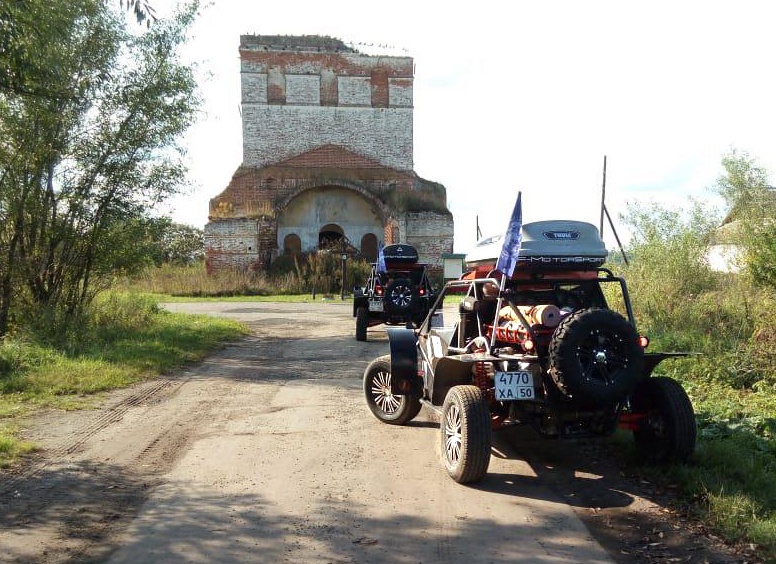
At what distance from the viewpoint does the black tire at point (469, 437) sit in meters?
5.27

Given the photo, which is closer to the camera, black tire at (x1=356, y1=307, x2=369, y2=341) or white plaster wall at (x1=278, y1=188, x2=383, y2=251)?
black tire at (x1=356, y1=307, x2=369, y2=341)

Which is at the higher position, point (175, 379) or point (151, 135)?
point (151, 135)

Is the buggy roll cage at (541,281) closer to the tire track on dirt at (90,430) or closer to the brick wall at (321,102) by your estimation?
the tire track on dirt at (90,430)

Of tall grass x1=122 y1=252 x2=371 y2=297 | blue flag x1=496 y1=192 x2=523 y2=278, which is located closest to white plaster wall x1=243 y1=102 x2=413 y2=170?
tall grass x1=122 y1=252 x2=371 y2=297

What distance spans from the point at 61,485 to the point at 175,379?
17.0 ft

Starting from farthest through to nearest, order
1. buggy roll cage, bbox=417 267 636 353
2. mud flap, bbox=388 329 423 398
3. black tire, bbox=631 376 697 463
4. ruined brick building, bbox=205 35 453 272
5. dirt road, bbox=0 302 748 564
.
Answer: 1. ruined brick building, bbox=205 35 453 272
2. mud flap, bbox=388 329 423 398
3. buggy roll cage, bbox=417 267 636 353
4. black tire, bbox=631 376 697 463
5. dirt road, bbox=0 302 748 564

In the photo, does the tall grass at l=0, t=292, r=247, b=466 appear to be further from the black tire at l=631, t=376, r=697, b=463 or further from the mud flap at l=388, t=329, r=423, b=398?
the black tire at l=631, t=376, r=697, b=463

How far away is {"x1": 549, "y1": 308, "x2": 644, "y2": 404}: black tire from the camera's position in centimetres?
508

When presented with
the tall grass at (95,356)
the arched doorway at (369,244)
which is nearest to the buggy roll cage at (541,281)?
the tall grass at (95,356)

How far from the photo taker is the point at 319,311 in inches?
982

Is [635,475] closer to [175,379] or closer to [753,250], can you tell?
[753,250]

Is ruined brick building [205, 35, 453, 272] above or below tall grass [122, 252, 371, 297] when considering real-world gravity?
above

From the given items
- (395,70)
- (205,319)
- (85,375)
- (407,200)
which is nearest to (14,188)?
(85,375)

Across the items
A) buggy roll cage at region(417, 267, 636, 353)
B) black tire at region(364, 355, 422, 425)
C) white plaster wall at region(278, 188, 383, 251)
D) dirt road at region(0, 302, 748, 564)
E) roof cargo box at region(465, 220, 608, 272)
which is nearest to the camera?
dirt road at region(0, 302, 748, 564)
